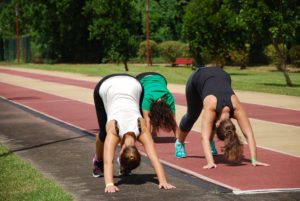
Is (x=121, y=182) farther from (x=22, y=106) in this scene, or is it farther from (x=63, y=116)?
(x=22, y=106)

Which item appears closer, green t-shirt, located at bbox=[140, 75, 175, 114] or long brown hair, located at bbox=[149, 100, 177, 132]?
long brown hair, located at bbox=[149, 100, 177, 132]

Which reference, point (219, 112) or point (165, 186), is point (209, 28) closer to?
point (219, 112)

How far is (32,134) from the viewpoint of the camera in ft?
46.2

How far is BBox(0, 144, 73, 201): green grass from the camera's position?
770cm

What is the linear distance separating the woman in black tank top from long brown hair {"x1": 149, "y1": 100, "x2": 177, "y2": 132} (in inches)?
52.5

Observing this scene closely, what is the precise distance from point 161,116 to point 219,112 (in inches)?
90.3

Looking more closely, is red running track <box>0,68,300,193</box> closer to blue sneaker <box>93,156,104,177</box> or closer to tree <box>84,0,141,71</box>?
blue sneaker <box>93,156,104,177</box>

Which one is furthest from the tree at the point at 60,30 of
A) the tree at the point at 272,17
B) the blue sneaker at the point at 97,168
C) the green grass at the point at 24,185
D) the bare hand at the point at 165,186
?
the bare hand at the point at 165,186

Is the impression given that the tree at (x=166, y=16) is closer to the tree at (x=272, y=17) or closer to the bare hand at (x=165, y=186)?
the tree at (x=272, y=17)

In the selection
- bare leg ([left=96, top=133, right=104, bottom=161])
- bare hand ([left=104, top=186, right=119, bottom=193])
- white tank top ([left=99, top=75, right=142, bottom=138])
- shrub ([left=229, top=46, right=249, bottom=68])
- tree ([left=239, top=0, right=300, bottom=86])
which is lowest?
shrub ([left=229, top=46, right=249, bottom=68])

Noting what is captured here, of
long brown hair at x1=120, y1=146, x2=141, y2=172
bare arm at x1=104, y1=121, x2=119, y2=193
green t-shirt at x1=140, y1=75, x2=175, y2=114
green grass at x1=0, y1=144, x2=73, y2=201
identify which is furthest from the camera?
green t-shirt at x1=140, y1=75, x2=175, y2=114

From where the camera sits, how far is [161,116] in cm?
1138

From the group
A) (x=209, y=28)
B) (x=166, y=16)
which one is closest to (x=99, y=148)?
(x=209, y=28)

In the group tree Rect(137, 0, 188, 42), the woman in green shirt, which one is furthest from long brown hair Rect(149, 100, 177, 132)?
tree Rect(137, 0, 188, 42)
